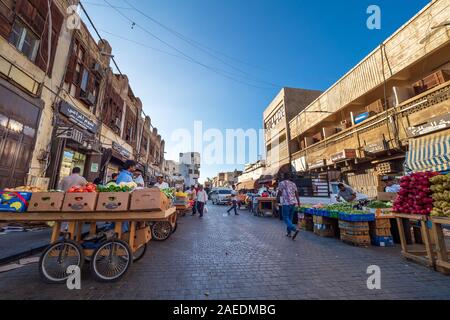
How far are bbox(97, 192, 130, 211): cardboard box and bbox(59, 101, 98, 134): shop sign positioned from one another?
362 inches

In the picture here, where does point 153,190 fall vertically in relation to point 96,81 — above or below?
below

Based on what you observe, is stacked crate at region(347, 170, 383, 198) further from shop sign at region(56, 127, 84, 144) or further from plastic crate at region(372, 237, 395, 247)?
shop sign at region(56, 127, 84, 144)

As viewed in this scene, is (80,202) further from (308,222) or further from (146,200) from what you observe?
(308,222)

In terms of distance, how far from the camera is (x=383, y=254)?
16.4 feet

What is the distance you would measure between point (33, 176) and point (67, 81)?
527cm

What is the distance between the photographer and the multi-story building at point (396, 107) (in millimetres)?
9219

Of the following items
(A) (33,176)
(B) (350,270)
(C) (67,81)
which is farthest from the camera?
(C) (67,81)

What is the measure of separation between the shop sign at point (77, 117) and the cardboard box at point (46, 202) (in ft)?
28.0

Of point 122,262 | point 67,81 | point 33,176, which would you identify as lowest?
point 122,262
